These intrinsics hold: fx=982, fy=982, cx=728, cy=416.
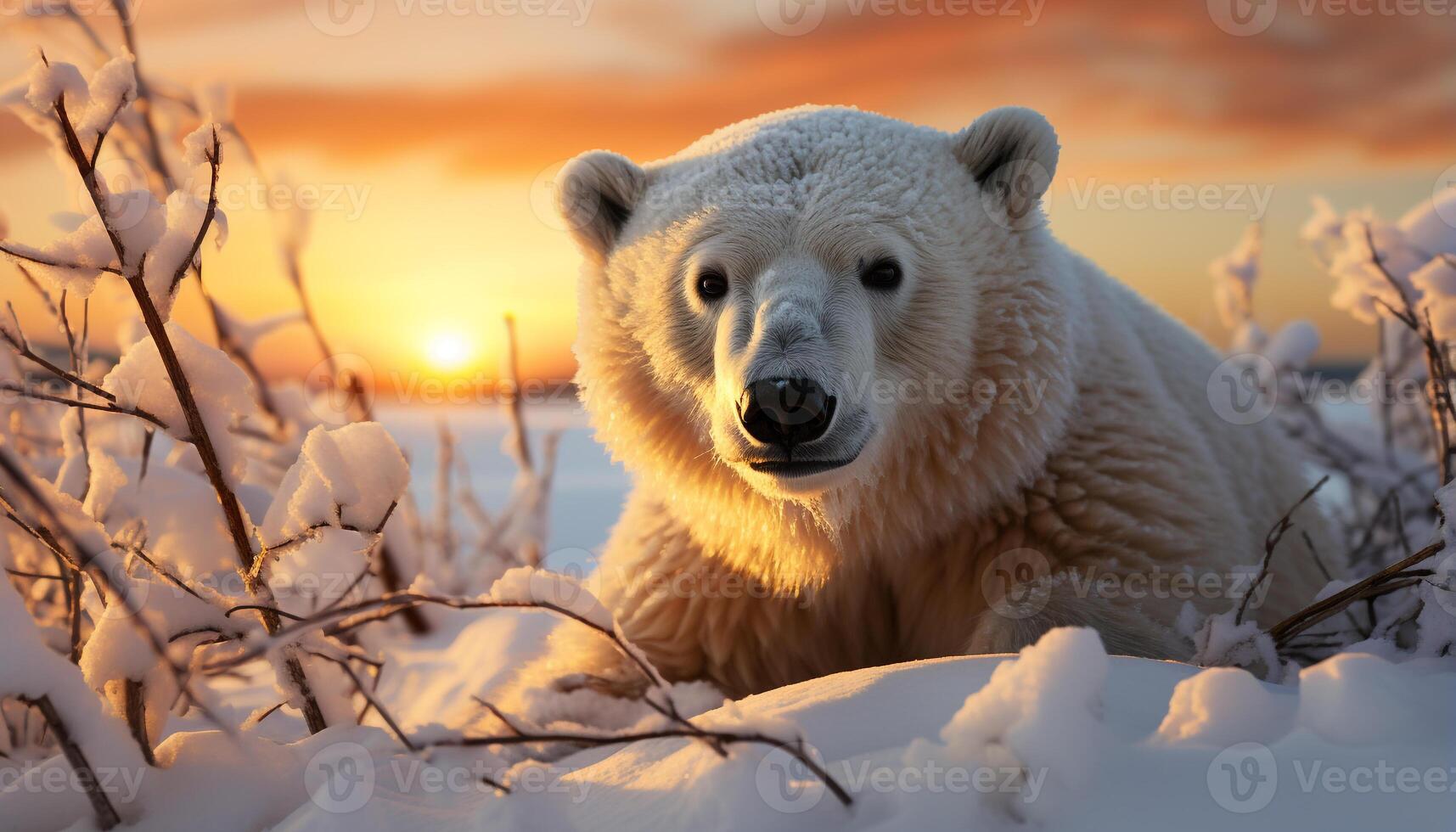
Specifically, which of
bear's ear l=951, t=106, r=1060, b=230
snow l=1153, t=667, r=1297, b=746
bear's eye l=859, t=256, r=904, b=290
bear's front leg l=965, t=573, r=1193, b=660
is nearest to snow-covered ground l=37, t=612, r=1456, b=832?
snow l=1153, t=667, r=1297, b=746

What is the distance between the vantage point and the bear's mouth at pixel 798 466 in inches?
91.1

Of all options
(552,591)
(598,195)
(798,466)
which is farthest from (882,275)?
(552,591)

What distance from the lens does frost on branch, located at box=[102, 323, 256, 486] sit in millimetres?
1690

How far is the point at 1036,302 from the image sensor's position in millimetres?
2662

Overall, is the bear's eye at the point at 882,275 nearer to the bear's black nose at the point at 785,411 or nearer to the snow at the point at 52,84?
the bear's black nose at the point at 785,411

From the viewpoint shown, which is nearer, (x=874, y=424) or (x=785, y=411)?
(x=785, y=411)

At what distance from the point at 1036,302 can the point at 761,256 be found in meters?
0.77

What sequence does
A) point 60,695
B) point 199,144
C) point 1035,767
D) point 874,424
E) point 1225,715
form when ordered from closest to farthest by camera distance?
point 1035,767 → point 1225,715 → point 60,695 → point 199,144 → point 874,424

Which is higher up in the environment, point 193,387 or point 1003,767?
point 193,387

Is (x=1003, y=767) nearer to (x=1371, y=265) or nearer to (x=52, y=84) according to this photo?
(x=52, y=84)

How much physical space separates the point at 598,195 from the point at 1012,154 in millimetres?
1200

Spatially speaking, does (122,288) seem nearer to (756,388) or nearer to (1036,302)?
(756,388)

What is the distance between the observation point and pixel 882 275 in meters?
2.54

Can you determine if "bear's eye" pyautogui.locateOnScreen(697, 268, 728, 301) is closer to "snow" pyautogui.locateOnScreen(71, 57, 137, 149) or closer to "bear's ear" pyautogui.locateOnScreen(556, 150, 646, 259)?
"bear's ear" pyautogui.locateOnScreen(556, 150, 646, 259)
